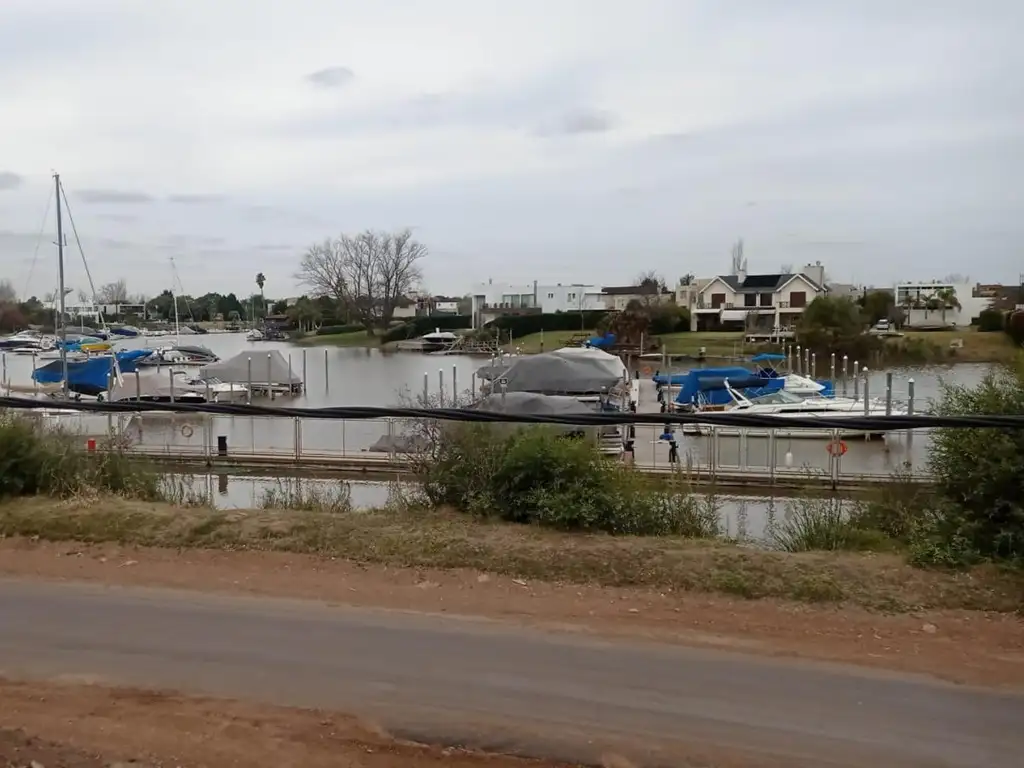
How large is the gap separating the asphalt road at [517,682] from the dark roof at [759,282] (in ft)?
293

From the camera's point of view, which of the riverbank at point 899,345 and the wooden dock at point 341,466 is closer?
the wooden dock at point 341,466

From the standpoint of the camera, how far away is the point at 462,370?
69.4m

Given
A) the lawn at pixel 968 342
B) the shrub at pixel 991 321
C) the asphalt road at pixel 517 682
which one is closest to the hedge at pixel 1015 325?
the lawn at pixel 968 342

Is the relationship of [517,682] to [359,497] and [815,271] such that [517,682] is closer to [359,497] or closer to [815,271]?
[359,497]

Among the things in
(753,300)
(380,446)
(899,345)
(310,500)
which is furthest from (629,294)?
(310,500)

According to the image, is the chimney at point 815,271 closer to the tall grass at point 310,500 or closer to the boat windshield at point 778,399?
the boat windshield at point 778,399

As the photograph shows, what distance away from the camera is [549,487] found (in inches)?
260

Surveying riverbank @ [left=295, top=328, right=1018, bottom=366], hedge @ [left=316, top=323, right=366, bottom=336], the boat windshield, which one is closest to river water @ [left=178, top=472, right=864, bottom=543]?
the boat windshield

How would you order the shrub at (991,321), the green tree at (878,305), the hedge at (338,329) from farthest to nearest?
the hedge at (338,329) → the green tree at (878,305) → the shrub at (991,321)

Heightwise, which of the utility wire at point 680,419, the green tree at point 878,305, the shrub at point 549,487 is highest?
the green tree at point 878,305

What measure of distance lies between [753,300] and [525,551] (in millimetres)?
91002

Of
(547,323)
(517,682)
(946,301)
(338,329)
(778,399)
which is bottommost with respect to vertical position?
(778,399)

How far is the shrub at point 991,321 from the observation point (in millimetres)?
72938

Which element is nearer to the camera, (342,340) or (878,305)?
(878,305)
